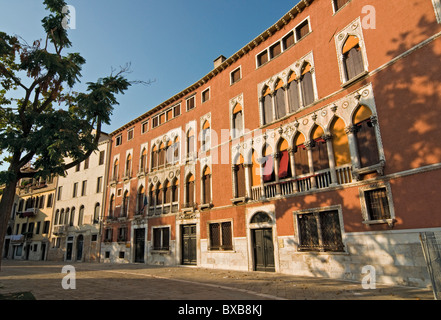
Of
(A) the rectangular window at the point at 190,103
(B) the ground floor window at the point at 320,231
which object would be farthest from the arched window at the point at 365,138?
(A) the rectangular window at the point at 190,103

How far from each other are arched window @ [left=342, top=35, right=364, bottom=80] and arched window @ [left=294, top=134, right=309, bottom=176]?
3.78m

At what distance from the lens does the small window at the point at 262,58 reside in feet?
58.9

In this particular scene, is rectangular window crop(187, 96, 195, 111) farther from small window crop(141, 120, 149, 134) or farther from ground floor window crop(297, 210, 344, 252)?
ground floor window crop(297, 210, 344, 252)

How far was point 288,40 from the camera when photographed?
658 inches

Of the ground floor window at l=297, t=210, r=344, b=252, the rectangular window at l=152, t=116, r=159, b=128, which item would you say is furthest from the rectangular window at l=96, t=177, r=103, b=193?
the ground floor window at l=297, t=210, r=344, b=252

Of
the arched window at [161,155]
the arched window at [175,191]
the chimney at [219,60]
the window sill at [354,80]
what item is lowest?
the arched window at [175,191]

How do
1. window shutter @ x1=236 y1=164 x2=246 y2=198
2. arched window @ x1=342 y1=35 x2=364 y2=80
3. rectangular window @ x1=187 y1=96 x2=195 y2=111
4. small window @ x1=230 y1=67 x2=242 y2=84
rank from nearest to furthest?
arched window @ x1=342 y1=35 x2=364 y2=80, window shutter @ x1=236 y1=164 x2=246 y2=198, small window @ x1=230 y1=67 x2=242 y2=84, rectangular window @ x1=187 y1=96 x2=195 y2=111

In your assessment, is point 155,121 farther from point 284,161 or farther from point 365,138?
point 365,138

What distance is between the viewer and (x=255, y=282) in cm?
1165

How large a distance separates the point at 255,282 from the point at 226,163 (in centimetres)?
860

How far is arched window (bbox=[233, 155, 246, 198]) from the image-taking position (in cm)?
1738

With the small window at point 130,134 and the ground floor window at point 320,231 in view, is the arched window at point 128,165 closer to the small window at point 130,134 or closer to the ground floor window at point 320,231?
the small window at point 130,134

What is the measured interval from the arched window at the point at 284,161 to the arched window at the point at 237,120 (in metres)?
3.46

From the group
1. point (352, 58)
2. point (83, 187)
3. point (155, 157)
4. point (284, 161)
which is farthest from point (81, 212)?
point (352, 58)
